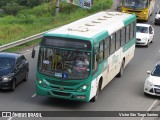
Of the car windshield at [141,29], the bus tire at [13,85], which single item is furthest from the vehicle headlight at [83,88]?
the car windshield at [141,29]

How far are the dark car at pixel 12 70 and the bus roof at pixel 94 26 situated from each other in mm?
2941

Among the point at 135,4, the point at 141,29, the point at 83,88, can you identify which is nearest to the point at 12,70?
the point at 83,88

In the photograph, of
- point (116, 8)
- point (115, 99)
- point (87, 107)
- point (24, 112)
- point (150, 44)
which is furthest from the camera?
point (116, 8)

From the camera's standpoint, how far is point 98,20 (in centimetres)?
2312

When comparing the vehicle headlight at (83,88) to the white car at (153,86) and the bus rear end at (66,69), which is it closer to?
the bus rear end at (66,69)

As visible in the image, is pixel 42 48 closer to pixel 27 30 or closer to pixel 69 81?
pixel 69 81

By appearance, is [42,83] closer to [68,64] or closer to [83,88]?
[68,64]

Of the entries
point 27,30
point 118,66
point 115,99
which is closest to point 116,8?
→ point 27,30

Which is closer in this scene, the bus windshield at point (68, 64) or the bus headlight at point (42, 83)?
the bus windshield at point (68, 64)

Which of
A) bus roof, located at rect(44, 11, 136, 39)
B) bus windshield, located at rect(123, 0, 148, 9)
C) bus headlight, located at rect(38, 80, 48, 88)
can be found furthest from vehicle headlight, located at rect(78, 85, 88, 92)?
bus windshield, located at rect(123, 0, 148, 9)

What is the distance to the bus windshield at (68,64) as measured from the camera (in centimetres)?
1830

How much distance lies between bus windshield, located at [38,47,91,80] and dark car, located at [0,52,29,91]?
2.62 m

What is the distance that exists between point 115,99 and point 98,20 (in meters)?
4.33

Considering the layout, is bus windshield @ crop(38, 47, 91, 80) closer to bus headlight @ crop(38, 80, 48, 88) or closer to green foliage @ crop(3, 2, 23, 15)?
bus headlight @ crop(38, 80, 48, 88)
